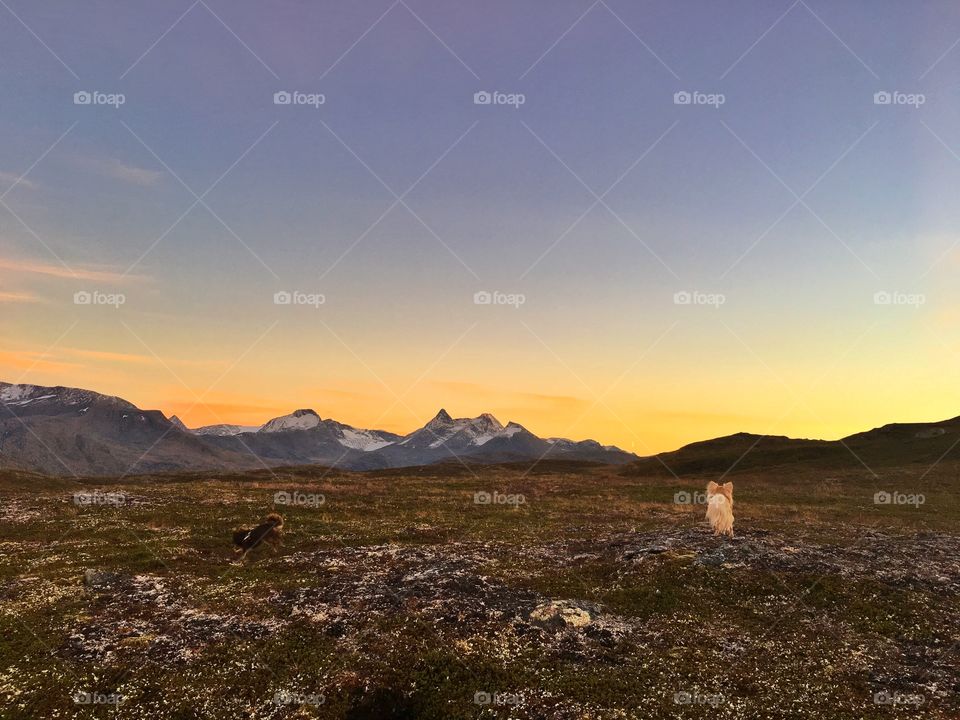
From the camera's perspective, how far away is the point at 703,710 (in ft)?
54.0

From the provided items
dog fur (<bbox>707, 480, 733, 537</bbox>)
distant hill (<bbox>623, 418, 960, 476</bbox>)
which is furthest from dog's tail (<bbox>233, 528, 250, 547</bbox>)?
distant hill (<bbox>623, 418, 960, 476</bbox>)

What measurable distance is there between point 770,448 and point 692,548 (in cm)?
11488

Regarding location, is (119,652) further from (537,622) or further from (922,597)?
(922,597)

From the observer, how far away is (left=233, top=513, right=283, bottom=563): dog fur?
3219cm

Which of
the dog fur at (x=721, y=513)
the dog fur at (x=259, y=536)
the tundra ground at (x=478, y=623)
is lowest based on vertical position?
the tundra ground at (x=478, y=623)

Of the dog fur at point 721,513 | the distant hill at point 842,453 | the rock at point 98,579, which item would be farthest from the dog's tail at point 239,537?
the distant hill at point 842,453

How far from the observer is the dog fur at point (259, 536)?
32.2 meters

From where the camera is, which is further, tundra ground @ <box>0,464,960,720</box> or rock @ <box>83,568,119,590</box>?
rock @ <box>83,568,119,590</box>

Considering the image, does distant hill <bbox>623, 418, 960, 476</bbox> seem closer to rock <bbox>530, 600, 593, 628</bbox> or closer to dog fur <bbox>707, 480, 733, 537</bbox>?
dog fur <bbox>707, 480, 733, 537</bbox>

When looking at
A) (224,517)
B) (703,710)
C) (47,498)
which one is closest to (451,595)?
(703,710)

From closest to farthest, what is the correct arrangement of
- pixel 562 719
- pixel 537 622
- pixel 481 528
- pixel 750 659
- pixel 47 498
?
pixel 562 719 → pixel 750 659 → pixel 537 622 → pixel 481 528 → pixel 47 498

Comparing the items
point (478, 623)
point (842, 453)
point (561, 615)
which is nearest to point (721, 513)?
point (561, 615)

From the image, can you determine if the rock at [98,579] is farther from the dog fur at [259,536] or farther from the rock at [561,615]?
the rock at [561,615]

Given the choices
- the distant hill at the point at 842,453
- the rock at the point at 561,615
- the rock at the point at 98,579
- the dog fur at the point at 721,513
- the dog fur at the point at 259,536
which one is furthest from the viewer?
the distant hill at the point at 842,453
